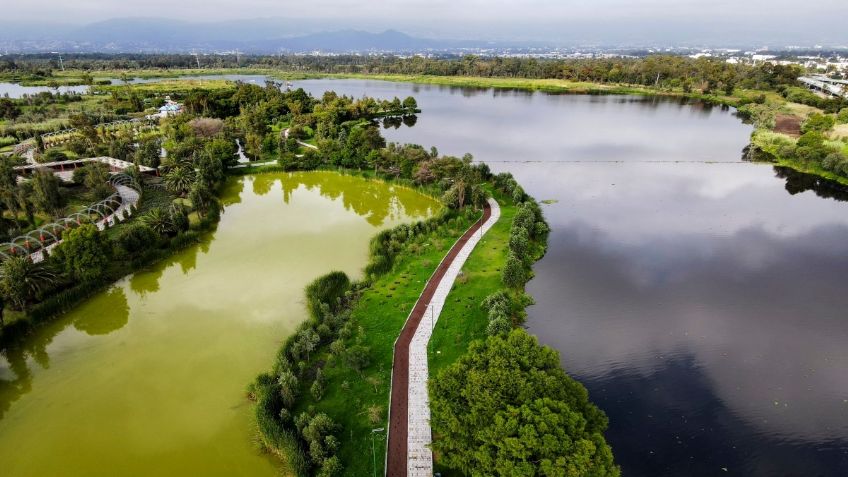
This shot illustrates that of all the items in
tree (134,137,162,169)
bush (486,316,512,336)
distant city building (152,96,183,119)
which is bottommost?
bush (486,316,512,336)

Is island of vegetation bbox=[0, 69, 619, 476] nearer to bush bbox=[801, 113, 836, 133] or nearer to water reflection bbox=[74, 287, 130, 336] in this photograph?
water reflection bbox=[74, 287, 130, 336]

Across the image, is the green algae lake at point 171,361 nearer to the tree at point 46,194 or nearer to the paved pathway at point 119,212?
the paved pathway at point 119,212

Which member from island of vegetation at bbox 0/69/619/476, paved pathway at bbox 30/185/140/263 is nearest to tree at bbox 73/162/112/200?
island of vegetation at bbox 0/69/619/476

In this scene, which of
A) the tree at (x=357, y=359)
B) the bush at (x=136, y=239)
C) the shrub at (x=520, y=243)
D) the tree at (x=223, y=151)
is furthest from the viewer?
the tree at (x=223, y=151)

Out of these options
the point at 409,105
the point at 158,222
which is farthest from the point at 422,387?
the point at 409,105

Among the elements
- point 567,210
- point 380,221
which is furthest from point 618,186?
point 380,221

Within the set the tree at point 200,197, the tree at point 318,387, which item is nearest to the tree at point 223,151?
the tree at point 200,197

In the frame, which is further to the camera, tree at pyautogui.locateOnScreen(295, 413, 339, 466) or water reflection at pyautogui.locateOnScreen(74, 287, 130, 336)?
water reflection at pyautogui.locateOnScreen(74, 287, 130, 336)

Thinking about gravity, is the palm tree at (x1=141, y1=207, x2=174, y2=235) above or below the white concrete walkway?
above
